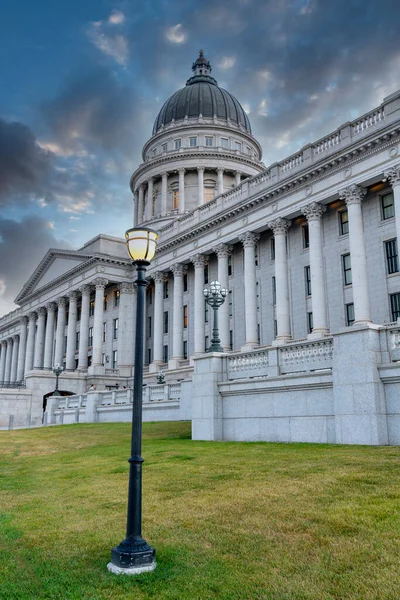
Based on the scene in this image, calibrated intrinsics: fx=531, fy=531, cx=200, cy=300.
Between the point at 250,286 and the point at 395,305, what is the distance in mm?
14621

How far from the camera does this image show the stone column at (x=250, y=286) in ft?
159

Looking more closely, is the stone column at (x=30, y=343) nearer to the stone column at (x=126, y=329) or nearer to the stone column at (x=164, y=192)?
the stone column at (x=126, y=329)

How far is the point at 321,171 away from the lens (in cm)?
4225

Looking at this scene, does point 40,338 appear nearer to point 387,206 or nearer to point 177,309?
point 177,309

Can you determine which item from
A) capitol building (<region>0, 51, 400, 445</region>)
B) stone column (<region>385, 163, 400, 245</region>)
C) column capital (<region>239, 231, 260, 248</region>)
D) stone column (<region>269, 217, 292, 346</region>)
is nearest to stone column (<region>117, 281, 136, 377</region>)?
capitol building (<region>0, 51, 400, 445</region>)

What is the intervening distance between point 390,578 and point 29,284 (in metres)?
86.6

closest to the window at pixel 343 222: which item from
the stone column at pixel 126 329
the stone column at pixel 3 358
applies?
the stone column at pixel 126 329

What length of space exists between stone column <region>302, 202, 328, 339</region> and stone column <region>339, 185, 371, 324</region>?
9.74ft

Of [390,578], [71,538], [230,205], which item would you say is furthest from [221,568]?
[230,205]

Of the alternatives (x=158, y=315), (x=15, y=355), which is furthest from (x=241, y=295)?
(x=15, y=355)

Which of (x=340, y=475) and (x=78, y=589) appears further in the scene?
(x=340, y=475)

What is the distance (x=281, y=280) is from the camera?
45.8m

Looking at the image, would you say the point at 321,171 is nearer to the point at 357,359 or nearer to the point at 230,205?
the point at 230,205

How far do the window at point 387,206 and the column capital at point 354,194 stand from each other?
1.73 m
